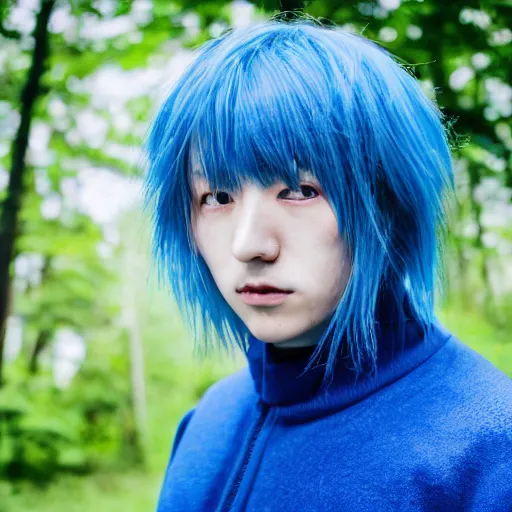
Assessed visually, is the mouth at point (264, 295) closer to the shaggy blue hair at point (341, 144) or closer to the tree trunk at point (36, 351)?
the shaggy blue hair at point (341, 144)

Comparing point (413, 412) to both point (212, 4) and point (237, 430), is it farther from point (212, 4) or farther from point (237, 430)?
point (212, 4)

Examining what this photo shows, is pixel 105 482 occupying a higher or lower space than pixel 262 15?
lower

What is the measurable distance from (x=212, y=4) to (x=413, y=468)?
97 centimetres

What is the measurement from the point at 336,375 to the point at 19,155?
810mm

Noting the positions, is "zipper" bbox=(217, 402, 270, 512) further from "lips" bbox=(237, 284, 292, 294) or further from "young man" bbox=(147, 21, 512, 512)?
"lips" bbox=(237, 284, 292, 294)

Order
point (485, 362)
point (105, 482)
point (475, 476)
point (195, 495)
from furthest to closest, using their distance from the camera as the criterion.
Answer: point (105, 482) → point (195, 495) → point (485, 362) → point (475, 476)

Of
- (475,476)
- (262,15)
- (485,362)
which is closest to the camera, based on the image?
(475,476)

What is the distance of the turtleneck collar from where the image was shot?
Result: 32.4 inches

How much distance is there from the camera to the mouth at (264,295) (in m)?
0.77

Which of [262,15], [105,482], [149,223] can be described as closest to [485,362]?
[149,223]

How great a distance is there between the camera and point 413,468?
28.5 inches

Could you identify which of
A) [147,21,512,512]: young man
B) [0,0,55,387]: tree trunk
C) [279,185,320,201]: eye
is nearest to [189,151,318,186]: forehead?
[147,21,512,512]: young man

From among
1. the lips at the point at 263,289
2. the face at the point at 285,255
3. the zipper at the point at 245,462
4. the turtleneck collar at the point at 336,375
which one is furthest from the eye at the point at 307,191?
the zipper at the point at 245,462

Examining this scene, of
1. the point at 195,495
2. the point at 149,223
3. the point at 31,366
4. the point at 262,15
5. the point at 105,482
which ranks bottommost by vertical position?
the point at 105,482
